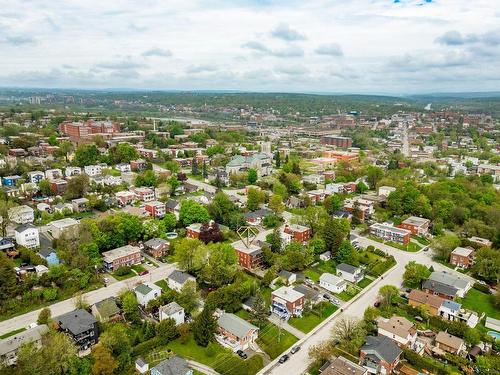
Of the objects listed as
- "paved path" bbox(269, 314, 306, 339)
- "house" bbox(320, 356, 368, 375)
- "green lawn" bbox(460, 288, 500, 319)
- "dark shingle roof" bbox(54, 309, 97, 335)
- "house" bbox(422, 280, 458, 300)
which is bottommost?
"green lawn" bbox(460, 288, 500, 319)

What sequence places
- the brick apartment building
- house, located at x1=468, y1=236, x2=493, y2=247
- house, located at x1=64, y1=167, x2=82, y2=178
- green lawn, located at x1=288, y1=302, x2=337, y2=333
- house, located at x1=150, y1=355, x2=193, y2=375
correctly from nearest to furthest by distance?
house, located at x1=150, y1=355, x2=193, y2=375, green lawn, located at x1=288, y1=302, x2=337, y2=333, house, located at x1=468, y1=236, x2=493, y2=247, house, located at x1=64, y1=167, x2=82, y2=178, the brick apartment building

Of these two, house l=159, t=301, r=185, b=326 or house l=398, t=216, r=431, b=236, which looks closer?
house l=159, t=301, r=185, b=326

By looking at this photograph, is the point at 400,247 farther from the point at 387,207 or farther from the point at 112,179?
the point at 112,179

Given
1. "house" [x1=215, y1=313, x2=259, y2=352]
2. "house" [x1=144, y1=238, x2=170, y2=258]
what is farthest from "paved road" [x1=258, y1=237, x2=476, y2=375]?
"house" [x1=144, y1=238, x2=170, y2=258]

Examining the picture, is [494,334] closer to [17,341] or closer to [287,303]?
[287,303]

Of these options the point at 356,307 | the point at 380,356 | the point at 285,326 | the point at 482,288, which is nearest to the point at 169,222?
the point at 285,326

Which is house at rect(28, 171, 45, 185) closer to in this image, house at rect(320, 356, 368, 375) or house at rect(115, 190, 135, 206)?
house at rect(115, 190, 135, 206)

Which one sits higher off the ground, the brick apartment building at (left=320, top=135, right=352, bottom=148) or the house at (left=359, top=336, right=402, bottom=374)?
the brick apartment building at (left=320, top=135, right=352, bottom=148)
